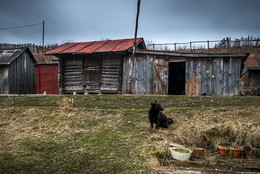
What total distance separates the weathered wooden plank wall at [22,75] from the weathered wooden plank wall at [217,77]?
16.2m

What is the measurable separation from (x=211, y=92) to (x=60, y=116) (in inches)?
382

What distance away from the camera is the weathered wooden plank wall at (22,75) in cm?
1762

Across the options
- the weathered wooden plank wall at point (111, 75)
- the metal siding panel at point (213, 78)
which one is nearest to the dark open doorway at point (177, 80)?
the metal siding panel at point (213, 78)

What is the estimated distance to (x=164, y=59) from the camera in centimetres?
1240

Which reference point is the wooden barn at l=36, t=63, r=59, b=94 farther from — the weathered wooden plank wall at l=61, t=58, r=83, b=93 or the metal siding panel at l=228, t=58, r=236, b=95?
the metal siding panel at l=228, t=58, r=236, b=95

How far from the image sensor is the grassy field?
328 centimetres

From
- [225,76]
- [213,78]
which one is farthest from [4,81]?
[225,76]

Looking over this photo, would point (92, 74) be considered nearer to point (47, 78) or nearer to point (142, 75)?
point (142, 75)

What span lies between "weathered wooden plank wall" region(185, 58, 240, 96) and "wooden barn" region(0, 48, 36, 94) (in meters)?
16.2

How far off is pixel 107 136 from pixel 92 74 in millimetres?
9289

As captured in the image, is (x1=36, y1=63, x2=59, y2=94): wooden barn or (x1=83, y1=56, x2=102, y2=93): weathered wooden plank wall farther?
(x1=36, y1=63, x2=59, y2=94): wooden barn

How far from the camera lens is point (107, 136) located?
184 inches

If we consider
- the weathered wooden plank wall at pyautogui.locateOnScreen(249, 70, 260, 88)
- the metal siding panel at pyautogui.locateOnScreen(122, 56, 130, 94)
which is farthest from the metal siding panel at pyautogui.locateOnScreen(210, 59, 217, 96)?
the weathered wooden plank wall at pyautogui.locateOnScreen(249, 70, 260, 88)

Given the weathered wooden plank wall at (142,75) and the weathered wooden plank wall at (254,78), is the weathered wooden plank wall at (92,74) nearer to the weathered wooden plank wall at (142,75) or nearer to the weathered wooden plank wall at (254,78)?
the weathered wooden plank wall at (142,75)
